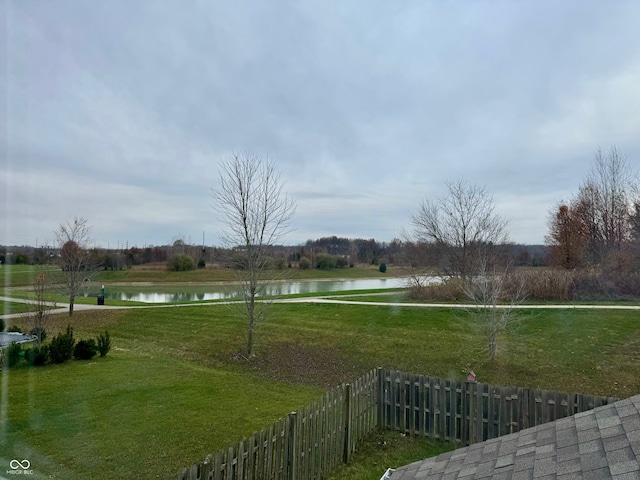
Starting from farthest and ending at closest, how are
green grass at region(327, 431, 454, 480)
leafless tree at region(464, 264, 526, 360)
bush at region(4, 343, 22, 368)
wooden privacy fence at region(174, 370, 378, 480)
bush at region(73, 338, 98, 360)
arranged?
bush at region(73, 338, 98, 360) < leafless tree at region(464, 264, 526, 360) < bush at region(4, 343, 22, 368) < green grass at region(327, 431, 454, 480) < wooden privacy fence at region(174, 370, 378, 480)

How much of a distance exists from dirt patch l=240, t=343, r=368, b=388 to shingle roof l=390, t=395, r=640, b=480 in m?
6.12

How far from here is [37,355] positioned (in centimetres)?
936

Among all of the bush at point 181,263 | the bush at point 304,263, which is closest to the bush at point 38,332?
the bush at point 181,263

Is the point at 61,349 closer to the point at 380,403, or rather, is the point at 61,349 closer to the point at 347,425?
the point at 347,425

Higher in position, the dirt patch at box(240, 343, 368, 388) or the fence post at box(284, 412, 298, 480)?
the fence post at box(284, 412, 298, 480)

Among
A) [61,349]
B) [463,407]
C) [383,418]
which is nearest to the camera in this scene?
[463,407]

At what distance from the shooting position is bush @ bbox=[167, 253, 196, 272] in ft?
146

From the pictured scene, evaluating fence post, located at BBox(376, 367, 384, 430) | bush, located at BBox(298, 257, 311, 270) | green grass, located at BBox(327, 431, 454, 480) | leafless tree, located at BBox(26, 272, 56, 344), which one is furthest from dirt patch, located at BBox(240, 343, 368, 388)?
bush, located at BBox(298, 257, 311, 270)

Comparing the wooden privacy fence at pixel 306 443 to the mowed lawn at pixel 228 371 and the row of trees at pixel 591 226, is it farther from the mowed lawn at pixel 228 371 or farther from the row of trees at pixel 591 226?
the row of trees at pixel 591 226

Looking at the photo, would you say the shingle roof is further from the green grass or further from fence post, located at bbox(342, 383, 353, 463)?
fence post, located at bbox(342, 383, 353, 463)

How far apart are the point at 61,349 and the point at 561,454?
36.6 feet

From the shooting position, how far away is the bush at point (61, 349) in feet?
32.1

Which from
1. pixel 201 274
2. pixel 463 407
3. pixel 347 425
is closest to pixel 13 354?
pixel 347 425

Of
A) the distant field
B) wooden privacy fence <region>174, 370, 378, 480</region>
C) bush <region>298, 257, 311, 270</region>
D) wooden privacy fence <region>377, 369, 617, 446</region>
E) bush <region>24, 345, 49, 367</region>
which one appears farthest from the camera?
bush <region>298, 257, 311, 270</region>
